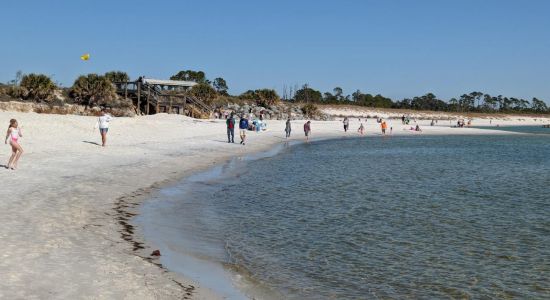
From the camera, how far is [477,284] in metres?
7.67

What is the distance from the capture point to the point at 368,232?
11055 mm

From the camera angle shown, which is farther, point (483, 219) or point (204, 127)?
point (204, 127)

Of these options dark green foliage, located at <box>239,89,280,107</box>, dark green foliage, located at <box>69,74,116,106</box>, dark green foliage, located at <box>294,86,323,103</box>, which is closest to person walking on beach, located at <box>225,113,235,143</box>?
dark green foliage, located at <box>69,74,116,106</box>

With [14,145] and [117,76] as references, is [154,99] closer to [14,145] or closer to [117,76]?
[117,76]

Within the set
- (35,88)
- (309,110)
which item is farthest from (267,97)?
(35,88)

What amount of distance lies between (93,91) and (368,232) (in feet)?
151

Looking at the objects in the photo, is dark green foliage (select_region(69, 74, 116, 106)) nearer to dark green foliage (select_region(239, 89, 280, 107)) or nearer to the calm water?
the calm water

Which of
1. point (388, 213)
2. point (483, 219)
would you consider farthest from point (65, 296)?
point (483, 219)

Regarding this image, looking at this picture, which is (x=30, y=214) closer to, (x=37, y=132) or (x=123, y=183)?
(x=123, y=183)

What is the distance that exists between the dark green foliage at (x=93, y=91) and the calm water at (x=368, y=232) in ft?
114

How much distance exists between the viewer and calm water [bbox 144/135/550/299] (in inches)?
304

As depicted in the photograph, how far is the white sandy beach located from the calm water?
122 cm

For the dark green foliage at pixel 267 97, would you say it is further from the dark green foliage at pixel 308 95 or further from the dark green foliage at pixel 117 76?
the dark green foliage at pixel 308 95

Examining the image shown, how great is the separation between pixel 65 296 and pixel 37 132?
22.8 metres
